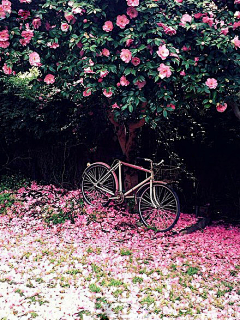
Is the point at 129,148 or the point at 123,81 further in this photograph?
the point at 129,148

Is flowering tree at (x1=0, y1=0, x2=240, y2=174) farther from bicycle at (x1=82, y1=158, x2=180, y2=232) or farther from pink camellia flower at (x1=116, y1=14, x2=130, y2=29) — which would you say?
bicycle at (x1=82, y1=158, x2=180, y2=232)

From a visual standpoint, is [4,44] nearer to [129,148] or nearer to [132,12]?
[132,12]

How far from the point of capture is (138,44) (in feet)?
12.8

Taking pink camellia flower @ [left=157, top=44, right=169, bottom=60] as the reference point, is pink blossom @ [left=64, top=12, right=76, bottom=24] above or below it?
above

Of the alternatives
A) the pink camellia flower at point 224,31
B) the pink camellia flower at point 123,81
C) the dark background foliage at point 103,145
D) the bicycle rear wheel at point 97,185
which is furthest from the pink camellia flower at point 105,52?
the bicycle rear wheel at point 97,185

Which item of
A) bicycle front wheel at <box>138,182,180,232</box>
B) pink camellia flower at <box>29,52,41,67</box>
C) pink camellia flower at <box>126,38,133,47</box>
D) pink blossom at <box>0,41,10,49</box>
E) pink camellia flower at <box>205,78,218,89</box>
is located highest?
pink blossom at <box>0,41,10,49</box>

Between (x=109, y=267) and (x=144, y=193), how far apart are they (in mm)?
1380

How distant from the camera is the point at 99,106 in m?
5.91

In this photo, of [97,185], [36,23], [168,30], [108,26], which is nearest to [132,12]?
[108,26]

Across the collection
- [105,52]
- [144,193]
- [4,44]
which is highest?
[4,44]

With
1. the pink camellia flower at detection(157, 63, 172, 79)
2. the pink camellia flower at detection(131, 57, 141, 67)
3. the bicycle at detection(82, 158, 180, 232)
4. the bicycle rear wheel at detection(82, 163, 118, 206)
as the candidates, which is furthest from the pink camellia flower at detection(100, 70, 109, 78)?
the bicycle rear wheel at detection(82, 163, 118, 206)

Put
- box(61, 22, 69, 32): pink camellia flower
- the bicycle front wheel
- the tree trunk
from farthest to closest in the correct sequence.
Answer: the tree trunk < the bicycle front wheel < box(61, 22, 69, 32): pink camellia flower

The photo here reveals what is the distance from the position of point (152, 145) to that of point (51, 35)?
2502 mm

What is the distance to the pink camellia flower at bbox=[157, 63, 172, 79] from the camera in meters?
3.72
